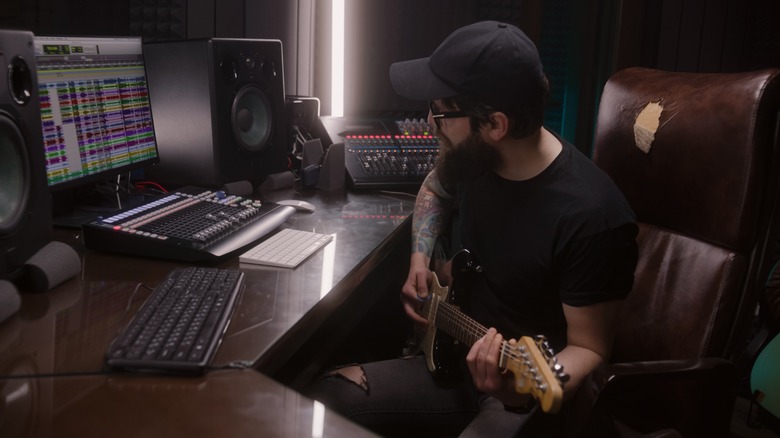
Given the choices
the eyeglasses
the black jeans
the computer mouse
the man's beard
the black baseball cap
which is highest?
the black baseball cap

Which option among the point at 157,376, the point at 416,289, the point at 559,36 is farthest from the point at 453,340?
the point at 559,36

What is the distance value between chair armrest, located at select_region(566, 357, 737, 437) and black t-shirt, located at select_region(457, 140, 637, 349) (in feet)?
0.52

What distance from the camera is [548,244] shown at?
1269mm

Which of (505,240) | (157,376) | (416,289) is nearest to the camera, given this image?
(157,376)

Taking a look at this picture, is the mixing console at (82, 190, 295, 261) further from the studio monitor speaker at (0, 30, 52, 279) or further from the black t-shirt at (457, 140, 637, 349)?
the black t-shirt at (457, 140, 637, 349)

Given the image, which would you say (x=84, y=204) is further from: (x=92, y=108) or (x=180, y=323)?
(x=180, y=323)

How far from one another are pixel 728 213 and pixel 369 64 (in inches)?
76.2

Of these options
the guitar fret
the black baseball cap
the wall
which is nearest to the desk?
the guitar fret

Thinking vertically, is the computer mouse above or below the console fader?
below

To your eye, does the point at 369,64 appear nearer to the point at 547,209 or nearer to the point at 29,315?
the point at 547,209

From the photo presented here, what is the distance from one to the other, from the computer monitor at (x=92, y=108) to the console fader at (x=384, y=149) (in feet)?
2.16

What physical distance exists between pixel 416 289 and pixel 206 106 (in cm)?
79

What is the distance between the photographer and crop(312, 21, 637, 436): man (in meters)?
1.20

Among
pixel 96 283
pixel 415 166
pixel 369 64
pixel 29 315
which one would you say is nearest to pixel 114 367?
pixel 29 315
